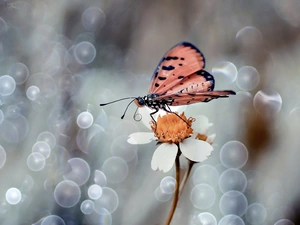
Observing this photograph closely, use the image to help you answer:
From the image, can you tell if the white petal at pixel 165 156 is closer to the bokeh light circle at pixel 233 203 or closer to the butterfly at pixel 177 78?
the butterfly at pixel 177 78

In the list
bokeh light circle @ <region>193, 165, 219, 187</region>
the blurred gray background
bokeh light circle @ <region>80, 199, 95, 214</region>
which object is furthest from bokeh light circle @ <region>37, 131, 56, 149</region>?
bokeh light circle @ <region>193, 165, 219, 187</region>

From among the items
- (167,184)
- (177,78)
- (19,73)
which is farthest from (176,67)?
(19,73)

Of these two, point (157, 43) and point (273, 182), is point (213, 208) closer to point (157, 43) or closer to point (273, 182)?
point (273, 182)

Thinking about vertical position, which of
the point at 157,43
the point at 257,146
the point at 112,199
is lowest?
the point at 112,199

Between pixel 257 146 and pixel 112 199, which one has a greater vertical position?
pixel 257 146

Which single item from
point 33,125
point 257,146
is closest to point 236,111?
point 257,146

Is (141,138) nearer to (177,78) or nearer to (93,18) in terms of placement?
(177,78)
